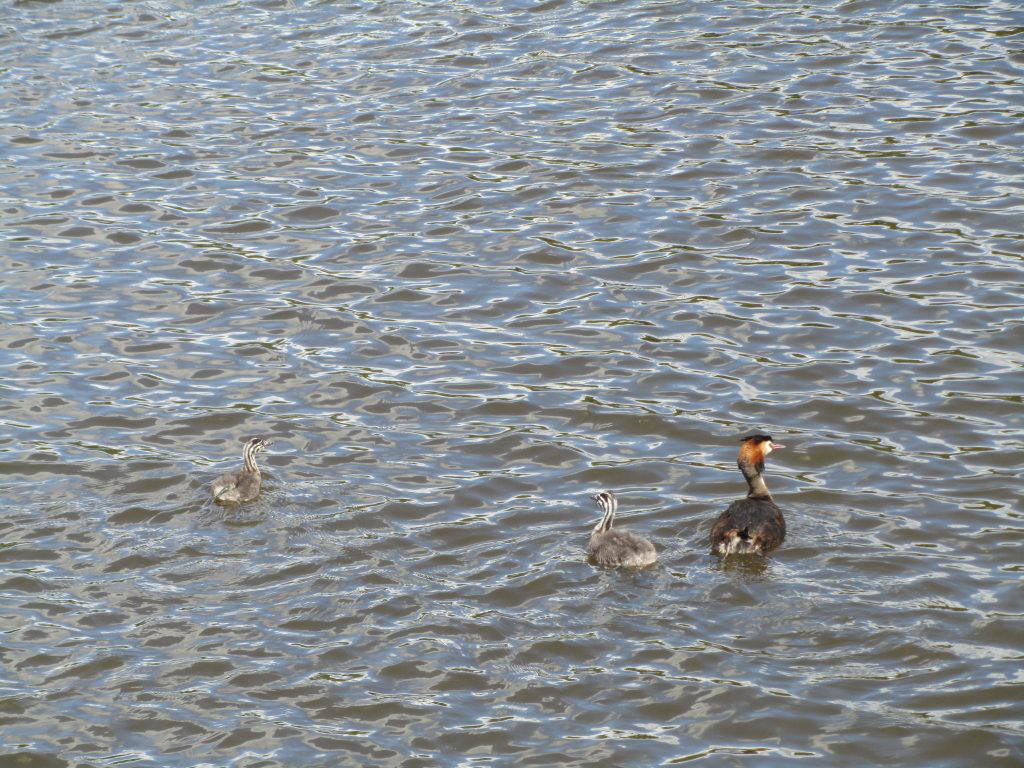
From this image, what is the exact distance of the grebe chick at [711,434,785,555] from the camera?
8898 mm

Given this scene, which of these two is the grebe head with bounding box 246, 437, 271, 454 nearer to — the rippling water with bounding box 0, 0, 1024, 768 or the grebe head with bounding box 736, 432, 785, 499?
the rippling water with bounding box 0, 0, 1024, 768

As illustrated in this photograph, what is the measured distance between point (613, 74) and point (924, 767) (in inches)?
452

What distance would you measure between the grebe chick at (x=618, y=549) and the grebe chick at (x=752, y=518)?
0.46m

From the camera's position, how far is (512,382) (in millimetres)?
11375

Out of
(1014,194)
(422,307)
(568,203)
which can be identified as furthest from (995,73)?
(422,307)

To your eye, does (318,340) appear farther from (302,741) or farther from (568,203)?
(302,741)

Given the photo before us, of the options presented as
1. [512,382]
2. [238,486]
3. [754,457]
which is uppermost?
[238,486]

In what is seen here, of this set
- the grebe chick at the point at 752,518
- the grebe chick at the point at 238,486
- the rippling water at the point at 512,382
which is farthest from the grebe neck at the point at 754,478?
the grebe chick at the point at 238,486

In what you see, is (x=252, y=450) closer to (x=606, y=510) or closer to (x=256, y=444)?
(x=256, y=444)

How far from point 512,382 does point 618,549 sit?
9.38 feet

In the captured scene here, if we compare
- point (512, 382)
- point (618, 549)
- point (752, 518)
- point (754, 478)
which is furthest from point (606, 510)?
point (512, 382)

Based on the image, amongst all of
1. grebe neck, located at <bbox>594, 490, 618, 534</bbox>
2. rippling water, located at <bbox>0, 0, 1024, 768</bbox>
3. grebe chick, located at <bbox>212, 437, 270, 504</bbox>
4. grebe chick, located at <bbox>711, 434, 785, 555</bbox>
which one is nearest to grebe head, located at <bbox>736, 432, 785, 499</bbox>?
grebe chick, located at <bbox>711, 434, 785, 555</bbox>

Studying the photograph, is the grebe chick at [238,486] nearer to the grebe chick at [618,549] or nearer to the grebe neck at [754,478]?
the grebe chick at [618,549]

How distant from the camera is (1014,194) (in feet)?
44.9
